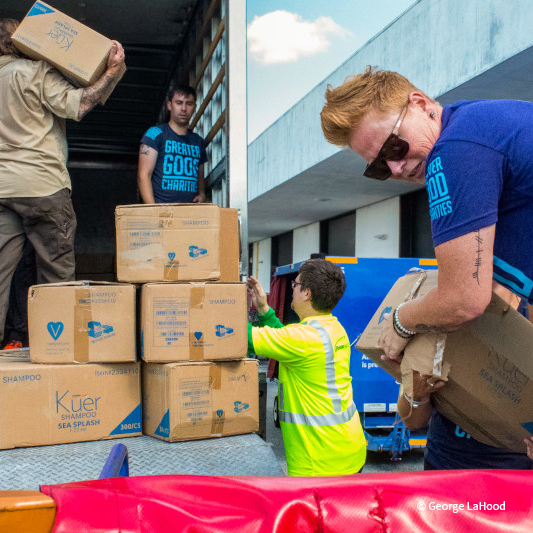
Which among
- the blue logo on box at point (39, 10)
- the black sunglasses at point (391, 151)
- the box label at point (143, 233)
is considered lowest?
the box label at point (143, 233)

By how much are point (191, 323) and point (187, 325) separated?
2 cm

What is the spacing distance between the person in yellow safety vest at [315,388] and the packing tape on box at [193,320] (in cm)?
29

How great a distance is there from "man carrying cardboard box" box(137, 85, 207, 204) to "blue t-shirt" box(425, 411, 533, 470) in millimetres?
2743

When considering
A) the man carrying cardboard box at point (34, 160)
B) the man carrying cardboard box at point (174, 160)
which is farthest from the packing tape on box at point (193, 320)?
the man carrying cardboard box at point (174, 160)

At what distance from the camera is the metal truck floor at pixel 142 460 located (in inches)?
84.1

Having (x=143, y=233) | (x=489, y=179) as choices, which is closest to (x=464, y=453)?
(x=489, y=179)

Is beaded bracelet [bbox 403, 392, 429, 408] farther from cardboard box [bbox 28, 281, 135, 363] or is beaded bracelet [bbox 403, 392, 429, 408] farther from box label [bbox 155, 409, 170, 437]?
cardboard box [bbox 28, 281, 135, 363]

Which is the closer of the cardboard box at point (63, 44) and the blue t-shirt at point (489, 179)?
the blue t-shirt at point (489, 179)

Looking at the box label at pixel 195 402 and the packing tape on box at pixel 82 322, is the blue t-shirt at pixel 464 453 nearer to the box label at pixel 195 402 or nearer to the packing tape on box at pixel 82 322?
the box label at pixel 195 402

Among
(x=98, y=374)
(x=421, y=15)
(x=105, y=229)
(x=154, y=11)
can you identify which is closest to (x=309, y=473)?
(x=98, y=374)

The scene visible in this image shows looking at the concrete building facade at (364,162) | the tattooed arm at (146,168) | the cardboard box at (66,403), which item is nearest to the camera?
the cardboard box at (66,403)

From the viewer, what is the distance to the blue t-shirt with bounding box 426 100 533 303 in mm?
1278

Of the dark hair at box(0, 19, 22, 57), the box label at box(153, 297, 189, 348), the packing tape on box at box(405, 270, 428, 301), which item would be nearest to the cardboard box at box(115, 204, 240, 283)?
the box label at box(153, 297, 189, 348)

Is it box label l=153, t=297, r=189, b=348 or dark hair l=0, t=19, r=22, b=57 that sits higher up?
dark hair l=0, t=19, r=22, b=57
